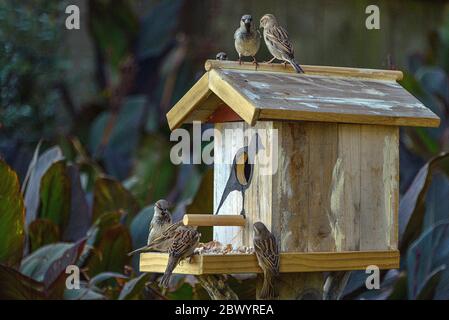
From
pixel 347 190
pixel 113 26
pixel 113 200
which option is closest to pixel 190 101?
pixel 347 190

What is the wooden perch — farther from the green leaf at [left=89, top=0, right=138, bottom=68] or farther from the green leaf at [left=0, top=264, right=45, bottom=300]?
the green leaf at [left=89, top=0, right=138, bottom=68]

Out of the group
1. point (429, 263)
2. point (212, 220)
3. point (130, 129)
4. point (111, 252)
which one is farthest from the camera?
point (130, 129)

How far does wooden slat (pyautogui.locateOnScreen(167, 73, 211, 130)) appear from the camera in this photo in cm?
504

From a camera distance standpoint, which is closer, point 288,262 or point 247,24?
point 288,262

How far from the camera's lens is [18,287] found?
5.59 metres

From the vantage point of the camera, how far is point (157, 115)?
30.3 feet

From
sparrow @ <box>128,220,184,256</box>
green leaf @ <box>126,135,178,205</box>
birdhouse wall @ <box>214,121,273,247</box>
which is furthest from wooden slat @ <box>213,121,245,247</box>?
green leaf @ <box>126,135,178,205</box>

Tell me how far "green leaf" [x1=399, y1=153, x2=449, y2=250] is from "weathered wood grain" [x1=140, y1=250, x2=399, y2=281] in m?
0.70

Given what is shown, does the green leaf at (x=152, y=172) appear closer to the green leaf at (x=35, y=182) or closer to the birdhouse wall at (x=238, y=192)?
the green leaf at (x=35, y=182)

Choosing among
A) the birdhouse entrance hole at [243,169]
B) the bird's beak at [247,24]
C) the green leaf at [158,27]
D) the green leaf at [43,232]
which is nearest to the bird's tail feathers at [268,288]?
the birdhouse entrance hole at [243,169]

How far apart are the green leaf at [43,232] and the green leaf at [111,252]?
239 mm

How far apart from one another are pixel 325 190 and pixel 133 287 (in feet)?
3.99

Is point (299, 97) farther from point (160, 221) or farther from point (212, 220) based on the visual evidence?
point (160, 221)
